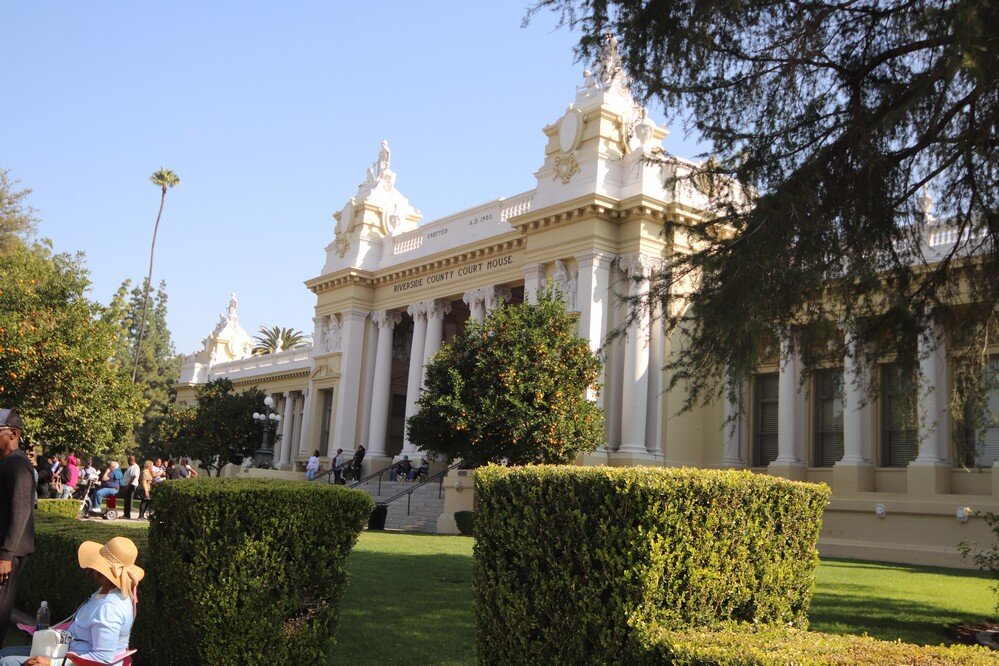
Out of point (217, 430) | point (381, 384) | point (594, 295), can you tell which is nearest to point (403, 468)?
point (381, 384)

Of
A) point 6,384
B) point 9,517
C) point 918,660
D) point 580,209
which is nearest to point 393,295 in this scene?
point 580,209

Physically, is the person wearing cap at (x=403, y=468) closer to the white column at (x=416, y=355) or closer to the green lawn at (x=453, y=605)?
the white column at (x=416, y=355)

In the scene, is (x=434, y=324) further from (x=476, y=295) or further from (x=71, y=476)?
(x=71, y=476)

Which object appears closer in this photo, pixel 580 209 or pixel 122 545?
pixel 122 545

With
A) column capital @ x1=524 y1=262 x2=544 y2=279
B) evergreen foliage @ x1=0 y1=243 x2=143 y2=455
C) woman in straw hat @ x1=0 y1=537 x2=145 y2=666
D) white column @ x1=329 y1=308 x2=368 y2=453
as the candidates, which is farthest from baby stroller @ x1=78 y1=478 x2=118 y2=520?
woman in straw hat @ x1=0 y1=537 x2=145 y2=666

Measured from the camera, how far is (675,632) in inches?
206

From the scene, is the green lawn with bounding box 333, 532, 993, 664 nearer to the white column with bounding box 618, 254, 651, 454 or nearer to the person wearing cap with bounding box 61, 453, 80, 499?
the white column with bounding box 618, 254, 651, 454

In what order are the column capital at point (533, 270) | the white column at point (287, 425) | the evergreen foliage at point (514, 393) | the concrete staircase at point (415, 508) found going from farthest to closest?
the white column at point (287, 425) < the column capital at point (533, 270) < the concrete staircase at point (415, 508) < the evergreen foliage at point (514, 393)

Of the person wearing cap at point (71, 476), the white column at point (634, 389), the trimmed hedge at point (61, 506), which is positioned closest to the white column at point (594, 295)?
the white column at point (634, 389)

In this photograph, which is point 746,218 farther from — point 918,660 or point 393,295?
point 393,295

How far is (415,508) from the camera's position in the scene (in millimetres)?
27719

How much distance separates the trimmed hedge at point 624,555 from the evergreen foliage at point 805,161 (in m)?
3.64

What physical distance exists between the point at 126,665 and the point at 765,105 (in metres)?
8.45

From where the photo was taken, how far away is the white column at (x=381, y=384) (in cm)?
3609
